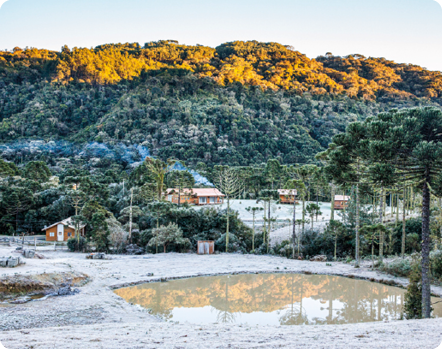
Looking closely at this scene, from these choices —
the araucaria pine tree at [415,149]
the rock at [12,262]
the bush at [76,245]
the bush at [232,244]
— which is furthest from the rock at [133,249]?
the araucaria pine tree at [415,149]

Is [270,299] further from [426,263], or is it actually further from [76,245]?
[76,245]

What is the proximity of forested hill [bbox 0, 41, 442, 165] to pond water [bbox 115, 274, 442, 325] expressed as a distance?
1987 inches

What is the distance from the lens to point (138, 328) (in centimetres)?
702

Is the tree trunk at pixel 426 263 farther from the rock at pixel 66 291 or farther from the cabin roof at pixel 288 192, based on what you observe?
the cabin roof at pixel 288 192

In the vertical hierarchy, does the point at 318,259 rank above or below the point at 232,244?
below

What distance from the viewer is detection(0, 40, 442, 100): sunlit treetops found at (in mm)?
121500

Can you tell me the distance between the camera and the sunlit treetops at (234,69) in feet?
399

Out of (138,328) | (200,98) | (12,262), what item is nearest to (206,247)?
(12,262)

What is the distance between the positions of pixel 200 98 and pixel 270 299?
329ft

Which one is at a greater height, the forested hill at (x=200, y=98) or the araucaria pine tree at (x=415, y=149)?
the forested hill at (x=200, y=98)

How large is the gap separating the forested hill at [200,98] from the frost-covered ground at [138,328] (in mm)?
50862

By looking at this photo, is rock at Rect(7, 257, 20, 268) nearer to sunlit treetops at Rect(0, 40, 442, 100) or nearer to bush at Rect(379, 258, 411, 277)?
bush at Rect(379, 258, 411, 277)

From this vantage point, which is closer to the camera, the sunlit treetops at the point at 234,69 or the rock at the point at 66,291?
the rock at the point at 66,291

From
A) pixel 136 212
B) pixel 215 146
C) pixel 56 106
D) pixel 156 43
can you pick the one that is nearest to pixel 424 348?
pixel 136 212
